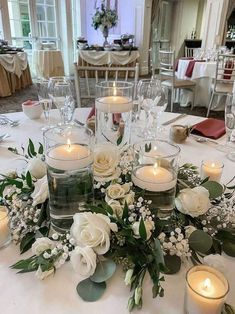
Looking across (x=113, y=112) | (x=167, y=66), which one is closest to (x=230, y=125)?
(x=113, y=112)

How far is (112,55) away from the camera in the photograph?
658cm

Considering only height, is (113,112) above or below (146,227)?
above

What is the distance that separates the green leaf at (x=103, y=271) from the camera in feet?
1.62

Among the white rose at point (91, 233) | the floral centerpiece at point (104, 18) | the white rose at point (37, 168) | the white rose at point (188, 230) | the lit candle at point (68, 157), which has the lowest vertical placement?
the white rose at point (188, 230)

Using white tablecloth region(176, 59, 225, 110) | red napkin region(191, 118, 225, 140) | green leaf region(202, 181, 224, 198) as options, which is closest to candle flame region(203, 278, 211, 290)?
green leaf region(202, 181, 224, 198)

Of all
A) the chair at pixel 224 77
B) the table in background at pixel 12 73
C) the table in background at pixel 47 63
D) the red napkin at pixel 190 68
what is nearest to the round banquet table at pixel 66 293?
the chair at pixel 224 77

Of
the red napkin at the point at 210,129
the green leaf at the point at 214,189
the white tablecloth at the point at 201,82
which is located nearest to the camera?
the green leaf at the point at 214,189

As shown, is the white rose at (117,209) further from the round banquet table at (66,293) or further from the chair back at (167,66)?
the chair back at (167,66)

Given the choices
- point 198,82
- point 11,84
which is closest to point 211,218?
point 198,82

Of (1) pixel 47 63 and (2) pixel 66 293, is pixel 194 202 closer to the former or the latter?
(2) pixel 66 293

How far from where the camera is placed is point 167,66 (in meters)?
4.25

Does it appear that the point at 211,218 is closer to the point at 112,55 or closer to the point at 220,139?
the point at 220,139

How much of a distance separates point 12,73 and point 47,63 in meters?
1.06

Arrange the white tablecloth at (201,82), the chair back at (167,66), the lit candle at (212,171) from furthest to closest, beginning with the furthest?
the chair back at (167,66) → the white tablecloth at (201,82) → the lit candle at (212,171)
